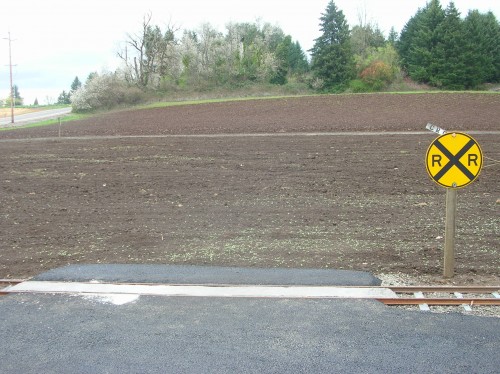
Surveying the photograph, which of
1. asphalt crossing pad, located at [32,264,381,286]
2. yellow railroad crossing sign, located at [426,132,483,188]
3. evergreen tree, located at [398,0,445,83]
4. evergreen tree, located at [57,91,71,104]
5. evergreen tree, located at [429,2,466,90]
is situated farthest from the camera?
evergreen tree, located at [57,91,71,104]

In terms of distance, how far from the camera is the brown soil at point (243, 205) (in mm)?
8992

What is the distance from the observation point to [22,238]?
10.4 meters

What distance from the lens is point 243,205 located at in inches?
522

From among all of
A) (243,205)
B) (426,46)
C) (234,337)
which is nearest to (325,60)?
(426,46)

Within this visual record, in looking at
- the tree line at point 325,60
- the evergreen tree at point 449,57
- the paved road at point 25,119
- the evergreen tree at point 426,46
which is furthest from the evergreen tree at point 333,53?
the paved road at point 25,119

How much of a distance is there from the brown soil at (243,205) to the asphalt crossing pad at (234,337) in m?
1.97

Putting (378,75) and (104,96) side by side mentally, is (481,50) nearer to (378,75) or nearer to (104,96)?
(378,75)

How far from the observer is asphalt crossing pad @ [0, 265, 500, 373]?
491 centimetres

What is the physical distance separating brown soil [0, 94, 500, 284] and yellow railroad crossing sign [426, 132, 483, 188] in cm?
144

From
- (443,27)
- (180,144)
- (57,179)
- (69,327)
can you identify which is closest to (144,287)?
(69,327)

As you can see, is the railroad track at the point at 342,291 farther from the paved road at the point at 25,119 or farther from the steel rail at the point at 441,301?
the paved road at the point at 25,119

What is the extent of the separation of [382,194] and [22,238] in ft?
29.8

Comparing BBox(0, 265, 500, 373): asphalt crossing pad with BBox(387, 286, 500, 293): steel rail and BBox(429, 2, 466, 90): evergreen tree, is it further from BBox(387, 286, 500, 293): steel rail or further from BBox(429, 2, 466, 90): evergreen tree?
BBox(429, 2, 466, 90): evergreen tree

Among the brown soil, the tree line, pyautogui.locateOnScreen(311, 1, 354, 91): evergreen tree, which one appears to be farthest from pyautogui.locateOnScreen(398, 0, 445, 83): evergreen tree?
the brown soil
